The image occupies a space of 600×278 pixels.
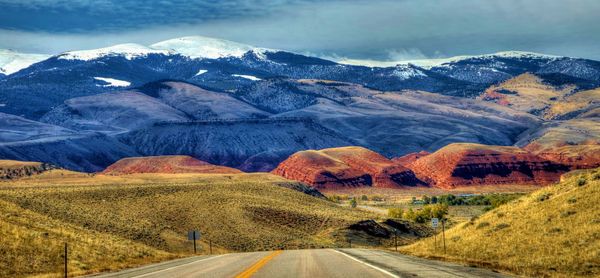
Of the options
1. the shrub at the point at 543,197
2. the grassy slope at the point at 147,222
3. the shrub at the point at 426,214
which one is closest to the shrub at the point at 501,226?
the shrub at the point at 543,197

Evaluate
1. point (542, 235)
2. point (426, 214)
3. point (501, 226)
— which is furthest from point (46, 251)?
point (426, 214)

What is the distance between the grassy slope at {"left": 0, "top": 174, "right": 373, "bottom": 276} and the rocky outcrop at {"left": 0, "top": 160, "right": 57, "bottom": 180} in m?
70.5

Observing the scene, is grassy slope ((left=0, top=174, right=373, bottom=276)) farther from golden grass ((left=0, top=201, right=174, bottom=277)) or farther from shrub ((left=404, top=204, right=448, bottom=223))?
shrub ((left=404, top=204, right=448, bottom=223))

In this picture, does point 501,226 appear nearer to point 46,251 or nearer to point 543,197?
point 543,197

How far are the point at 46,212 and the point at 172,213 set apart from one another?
904 inches

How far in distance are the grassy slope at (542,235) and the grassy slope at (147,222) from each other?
1887cm

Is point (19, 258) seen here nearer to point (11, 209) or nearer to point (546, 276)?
point (11, 209)

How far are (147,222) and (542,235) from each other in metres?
56.9

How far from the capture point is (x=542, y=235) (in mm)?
33094

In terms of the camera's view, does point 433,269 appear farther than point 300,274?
Yes

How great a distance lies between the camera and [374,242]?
9350 centimetres

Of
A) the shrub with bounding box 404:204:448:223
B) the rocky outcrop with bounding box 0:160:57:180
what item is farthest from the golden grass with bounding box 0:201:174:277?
the rocky outcrop with bounding box 0:160:57:180

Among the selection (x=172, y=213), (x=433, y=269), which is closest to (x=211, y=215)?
(x=172, y=213)

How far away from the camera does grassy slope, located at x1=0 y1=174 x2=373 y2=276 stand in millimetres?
39481
